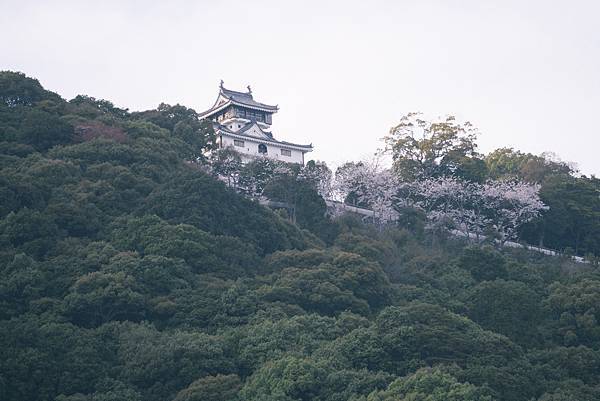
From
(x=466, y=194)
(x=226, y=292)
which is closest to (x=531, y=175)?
(x=466, y=194)

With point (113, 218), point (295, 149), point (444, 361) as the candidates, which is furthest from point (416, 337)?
point (295, 149)

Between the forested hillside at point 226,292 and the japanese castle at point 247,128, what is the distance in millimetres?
5751

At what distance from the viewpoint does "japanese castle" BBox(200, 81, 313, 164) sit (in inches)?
1898

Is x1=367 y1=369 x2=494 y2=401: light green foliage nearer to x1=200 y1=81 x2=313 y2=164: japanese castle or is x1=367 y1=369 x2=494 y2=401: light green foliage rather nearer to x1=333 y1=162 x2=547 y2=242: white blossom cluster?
x1=333 y1=162 x2=547 y2=242: white blossom cluster

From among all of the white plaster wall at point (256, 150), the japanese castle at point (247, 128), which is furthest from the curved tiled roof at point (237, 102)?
the white plaster wall at point (256, 150)

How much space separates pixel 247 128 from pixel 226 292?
20.5 meters

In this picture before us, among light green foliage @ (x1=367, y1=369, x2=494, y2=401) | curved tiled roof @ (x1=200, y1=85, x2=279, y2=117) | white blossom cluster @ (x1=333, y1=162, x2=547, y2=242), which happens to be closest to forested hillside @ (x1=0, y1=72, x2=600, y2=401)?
light green foliage @ (x1=367, y1=369, x2=494, y2=401)

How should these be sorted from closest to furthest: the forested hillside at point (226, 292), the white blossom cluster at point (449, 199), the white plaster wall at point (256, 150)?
1. the forested hillside at point (226, 292)
2. the white blossom cluster at point (449, 199)
3. the white plaster wall at point (256, 150)

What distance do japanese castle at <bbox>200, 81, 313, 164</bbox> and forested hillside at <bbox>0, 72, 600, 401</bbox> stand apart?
226 inches

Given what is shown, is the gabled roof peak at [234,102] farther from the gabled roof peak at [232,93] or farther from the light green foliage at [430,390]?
the light green foliage at [430,390]

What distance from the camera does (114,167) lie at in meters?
36.4

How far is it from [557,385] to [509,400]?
179cm

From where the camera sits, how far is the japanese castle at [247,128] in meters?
48.2

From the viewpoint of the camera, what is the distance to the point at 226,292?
29.6 metres
